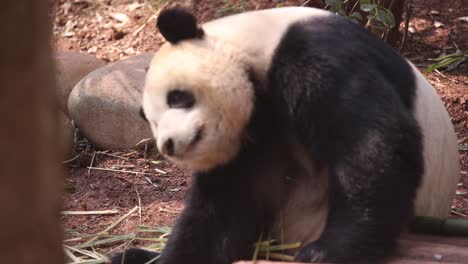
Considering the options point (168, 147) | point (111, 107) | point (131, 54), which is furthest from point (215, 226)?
point (131, 54)

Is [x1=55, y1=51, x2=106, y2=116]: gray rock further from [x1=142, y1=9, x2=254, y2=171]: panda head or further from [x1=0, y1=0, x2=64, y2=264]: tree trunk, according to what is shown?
[x1=0, y1=0, x2=64, y2=264]: tree trunk

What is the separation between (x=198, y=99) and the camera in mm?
3012

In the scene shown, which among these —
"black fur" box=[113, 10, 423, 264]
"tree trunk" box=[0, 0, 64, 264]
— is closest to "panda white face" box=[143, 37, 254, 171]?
"black fur" box=[113, 10, 423, 264]

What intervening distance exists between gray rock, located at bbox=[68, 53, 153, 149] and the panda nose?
276cm

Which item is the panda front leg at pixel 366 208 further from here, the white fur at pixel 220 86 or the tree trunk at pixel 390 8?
the tree trunk at pixel 390 8

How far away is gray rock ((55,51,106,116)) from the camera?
6.36 metres

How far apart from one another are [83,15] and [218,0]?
1544 mm

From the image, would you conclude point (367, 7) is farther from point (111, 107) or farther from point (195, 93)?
point (111, 107)

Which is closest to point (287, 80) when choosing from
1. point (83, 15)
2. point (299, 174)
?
point (299, 174)

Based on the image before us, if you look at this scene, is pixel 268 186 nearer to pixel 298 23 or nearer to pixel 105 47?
pixel 298 23

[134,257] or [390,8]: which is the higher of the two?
[390,8]

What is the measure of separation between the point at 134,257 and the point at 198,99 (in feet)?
3.15

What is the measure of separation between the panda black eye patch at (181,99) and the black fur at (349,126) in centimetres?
27

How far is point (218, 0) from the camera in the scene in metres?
7.27
